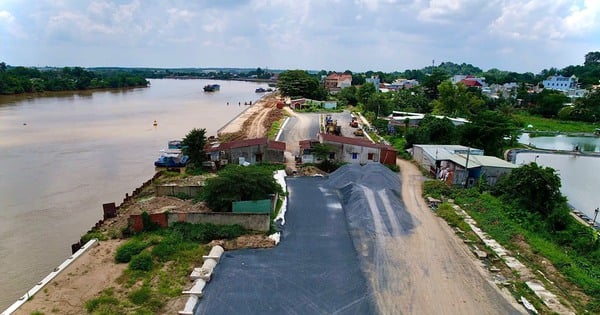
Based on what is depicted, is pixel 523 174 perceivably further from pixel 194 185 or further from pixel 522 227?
pixel 194 185

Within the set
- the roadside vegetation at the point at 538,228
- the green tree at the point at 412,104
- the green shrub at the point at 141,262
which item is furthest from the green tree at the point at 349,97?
the green shrub at the point at 141,262

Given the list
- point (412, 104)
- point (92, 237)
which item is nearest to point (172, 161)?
point (92, 237)

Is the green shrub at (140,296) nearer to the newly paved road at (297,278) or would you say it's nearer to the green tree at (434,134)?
the newly paved road at (297,278)

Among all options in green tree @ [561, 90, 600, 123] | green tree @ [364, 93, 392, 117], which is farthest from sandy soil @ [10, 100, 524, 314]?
green tree @ [561, 90, 600, 123]

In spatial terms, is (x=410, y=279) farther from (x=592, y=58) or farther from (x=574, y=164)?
(x=592, y=58)

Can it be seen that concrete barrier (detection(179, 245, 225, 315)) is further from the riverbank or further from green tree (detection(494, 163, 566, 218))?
green tree (detection(494, 163, 566, 218))

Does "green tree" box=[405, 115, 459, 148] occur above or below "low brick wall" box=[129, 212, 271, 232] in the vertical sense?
above
